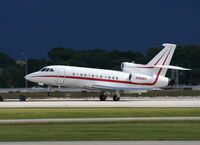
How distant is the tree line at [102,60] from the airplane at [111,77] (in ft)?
251

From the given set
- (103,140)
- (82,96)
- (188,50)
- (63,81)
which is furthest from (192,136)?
(188,50)

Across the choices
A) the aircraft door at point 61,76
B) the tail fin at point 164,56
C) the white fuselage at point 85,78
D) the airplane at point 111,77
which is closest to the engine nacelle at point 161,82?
the airplane at point 111,77

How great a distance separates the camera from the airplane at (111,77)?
6334 centimetres

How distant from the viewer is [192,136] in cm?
2597

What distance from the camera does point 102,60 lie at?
170750mm

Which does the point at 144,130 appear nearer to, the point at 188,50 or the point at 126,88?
the point at 126,88

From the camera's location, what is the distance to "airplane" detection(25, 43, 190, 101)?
63344 millimetres

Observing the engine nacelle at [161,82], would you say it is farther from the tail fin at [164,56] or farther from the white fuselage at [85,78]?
the tail fin at [164,56]

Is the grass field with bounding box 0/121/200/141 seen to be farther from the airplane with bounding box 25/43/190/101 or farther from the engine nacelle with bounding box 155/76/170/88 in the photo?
the engine nacelle with bounding box 155/76/170/88

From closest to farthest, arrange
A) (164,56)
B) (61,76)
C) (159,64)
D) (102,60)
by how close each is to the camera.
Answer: (61,76)
(164,56)
(159,64)
(102,60)

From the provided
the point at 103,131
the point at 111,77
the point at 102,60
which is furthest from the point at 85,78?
the point at 102,60

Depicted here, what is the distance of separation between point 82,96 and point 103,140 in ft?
176

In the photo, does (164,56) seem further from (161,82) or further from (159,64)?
(161,82)

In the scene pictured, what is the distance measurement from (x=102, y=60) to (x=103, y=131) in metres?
143
